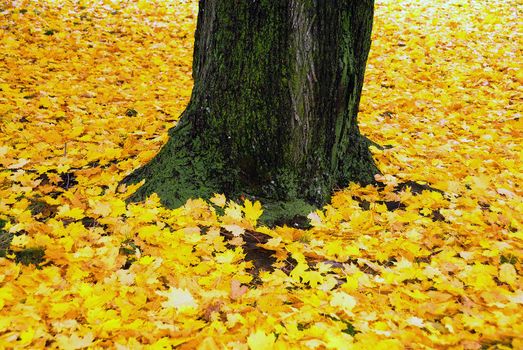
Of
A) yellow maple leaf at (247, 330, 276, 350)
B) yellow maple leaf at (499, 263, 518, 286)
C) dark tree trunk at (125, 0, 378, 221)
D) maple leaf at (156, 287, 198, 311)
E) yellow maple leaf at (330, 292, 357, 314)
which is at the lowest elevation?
maple leaf at (156, 287, 198, 311)

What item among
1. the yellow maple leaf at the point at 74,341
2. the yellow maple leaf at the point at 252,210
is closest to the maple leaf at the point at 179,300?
the yellow maple leaf at the point at 74,341

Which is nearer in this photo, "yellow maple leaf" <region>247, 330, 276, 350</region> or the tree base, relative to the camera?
"yellow maple leaf" <region>247, 330, 276, 350</region>

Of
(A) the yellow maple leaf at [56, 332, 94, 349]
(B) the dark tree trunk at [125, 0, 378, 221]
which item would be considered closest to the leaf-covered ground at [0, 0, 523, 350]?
(A) the yellow maple leaf at [56, 332, 94, 349]

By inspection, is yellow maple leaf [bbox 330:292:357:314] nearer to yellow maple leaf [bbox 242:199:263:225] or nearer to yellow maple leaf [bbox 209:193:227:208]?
yellow maple leaf [bbox 242:199:263:225]

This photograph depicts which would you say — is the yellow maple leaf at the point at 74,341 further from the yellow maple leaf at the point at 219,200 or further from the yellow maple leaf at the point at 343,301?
the yellow maple leaf at the point at 219,200

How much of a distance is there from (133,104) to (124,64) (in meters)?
1.90

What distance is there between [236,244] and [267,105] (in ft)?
3.26

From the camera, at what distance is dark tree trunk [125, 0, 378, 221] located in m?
2.79

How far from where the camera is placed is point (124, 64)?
6.68 metres

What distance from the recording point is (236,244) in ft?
8.71

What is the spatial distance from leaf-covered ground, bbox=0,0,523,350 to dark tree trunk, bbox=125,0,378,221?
22cm

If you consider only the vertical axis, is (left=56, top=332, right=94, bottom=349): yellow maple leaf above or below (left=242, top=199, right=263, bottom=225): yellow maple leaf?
below

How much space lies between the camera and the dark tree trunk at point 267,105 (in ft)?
9.16

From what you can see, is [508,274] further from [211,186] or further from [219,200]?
[211,186]
